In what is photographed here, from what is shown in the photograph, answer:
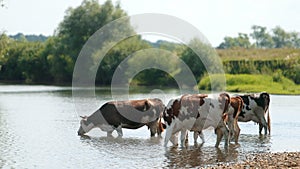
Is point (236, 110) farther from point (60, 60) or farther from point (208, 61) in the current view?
point (60, 60)

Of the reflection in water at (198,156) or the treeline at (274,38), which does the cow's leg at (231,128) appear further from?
the treeline at (274,38)

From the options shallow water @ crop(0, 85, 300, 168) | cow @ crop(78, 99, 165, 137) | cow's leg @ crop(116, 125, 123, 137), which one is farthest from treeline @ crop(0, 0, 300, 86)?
cow's leg @ crop(116, 125, 123, 137)

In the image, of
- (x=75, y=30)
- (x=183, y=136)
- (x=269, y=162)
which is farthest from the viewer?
(x=75, y=30)

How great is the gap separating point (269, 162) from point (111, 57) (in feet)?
203

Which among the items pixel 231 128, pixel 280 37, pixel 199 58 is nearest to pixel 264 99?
pixel 231 128

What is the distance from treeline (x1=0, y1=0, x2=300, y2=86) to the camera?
63.9 m

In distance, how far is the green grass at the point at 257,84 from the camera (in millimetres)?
53219

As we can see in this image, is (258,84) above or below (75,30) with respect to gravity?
below

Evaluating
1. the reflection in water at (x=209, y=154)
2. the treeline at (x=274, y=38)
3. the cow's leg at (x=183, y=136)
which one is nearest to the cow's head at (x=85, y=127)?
the cow's leg at (x=183, y=136)

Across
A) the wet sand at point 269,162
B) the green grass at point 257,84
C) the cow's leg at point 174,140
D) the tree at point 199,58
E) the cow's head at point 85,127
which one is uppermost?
the tree at point 199,58

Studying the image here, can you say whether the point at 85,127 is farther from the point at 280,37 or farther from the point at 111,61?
the point at 280,37

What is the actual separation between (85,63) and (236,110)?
5842 centimetres

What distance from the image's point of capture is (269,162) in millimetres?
14953

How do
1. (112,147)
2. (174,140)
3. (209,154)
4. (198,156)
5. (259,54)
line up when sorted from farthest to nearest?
(259,54) → (174,140) → (112,147) → (209,154) → (198,156)
